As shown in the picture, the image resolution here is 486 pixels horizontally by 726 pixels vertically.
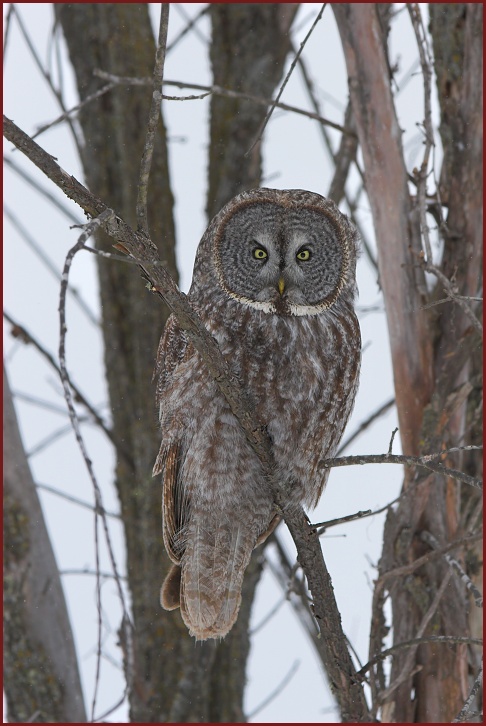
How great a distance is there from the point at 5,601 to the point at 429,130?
2.30m

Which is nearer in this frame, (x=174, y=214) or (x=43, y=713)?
(x=43, y=713)

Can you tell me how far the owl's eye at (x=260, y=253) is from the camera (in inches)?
97.4

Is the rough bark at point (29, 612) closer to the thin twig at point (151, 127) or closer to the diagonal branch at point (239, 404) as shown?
the diagonal branch at point (239, 404)

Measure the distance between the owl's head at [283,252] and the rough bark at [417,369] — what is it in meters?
0.29

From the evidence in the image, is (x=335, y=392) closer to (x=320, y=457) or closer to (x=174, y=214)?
(x=320, y=457)

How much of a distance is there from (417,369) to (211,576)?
965mm

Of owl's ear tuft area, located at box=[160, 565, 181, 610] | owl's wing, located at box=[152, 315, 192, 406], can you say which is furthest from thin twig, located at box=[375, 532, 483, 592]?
owl's wing, located at box=[152, 315, 192, 406]

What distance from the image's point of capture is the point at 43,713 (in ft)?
10.8

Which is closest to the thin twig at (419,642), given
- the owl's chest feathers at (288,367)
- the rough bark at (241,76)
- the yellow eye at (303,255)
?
the owl's chest feathers at (288,367)

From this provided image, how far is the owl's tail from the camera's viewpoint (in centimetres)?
253

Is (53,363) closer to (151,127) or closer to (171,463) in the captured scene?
(171,463)

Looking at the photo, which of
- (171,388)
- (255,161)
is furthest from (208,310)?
(255,161)

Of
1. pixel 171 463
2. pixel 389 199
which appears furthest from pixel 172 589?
pixel 389 199

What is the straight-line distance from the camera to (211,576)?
8.35ft
